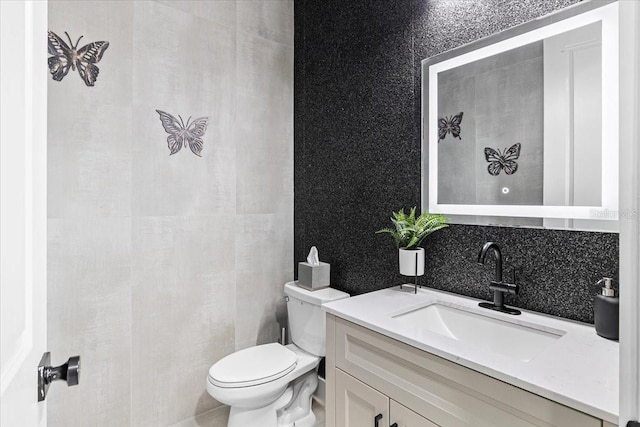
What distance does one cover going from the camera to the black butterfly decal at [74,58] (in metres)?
1.54

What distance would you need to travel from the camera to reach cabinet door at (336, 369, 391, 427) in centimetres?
113

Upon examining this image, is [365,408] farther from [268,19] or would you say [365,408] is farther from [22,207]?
[268,19]

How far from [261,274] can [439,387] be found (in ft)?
4.67

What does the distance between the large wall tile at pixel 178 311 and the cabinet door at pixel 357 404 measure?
987 millimetres

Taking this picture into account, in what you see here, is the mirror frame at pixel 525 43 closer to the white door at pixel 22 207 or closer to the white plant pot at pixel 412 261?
the white plant pot at pixel 412 261

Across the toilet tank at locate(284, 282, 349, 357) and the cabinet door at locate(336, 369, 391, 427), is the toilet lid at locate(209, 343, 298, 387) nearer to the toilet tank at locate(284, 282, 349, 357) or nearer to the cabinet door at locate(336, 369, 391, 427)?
the toilet tank at locate(284, 282, 349, 357)

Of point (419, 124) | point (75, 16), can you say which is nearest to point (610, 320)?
point (419, 124)

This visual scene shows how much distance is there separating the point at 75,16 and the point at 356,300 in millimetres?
1785

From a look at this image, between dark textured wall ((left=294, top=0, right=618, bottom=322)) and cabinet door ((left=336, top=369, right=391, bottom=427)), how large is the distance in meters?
0.57

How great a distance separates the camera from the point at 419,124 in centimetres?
161

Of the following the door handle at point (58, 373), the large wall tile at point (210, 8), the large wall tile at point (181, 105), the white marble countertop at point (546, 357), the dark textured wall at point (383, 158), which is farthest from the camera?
the large wall tile at point (210, 8)

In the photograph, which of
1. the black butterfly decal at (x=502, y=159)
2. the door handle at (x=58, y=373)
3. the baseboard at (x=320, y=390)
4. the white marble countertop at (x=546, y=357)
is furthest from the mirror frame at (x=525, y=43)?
the door handle at (x=58, y=373)

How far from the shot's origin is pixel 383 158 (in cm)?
177

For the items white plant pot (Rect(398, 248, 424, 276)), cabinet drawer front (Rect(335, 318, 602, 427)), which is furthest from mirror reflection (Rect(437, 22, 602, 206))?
cabinet drawer front (Rect(335, 318, 602, 427))
